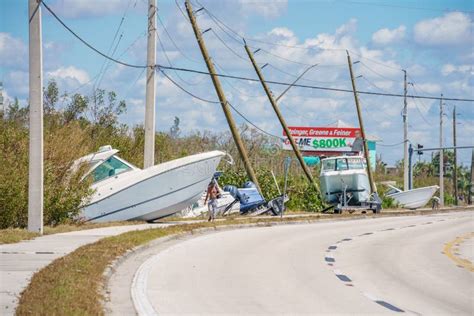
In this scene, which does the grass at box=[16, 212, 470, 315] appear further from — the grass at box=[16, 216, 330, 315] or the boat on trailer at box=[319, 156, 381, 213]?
the boat on trailer at box=[319, 156, 381, 213]

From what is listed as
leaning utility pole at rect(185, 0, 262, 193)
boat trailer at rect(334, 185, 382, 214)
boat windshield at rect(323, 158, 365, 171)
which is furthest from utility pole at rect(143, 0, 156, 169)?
boat windshield at rect(323, 158, 365, 171)

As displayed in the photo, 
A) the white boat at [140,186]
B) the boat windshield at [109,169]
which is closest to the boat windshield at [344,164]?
the white boat at [140,186]

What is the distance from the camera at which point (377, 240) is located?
86.7ft

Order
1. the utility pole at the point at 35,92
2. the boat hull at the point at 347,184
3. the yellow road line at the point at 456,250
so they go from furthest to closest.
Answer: the boat hull at the point at 347,184, the utility pole at the point at 35,92, the yellow road line at the point at 456,250

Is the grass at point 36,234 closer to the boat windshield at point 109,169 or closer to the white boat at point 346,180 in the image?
the boat windshield at point 109,169

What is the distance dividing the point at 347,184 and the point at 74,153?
2079cm

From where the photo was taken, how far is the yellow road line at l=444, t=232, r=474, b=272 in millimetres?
19812

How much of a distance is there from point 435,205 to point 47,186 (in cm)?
3976

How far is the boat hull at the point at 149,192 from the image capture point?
30.4 meters

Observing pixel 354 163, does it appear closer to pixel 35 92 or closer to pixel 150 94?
pixel 150 94

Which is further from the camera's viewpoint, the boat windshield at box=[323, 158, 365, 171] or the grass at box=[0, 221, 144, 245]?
the boat windshield at box=[323, 158, 365, 171]

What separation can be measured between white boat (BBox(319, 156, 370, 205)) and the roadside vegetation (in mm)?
3048

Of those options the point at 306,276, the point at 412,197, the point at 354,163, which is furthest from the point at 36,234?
the point at 412,197

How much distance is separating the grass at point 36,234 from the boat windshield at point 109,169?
78.6 inches
